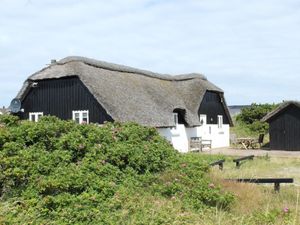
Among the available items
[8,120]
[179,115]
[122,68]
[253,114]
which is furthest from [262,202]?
[253,114]

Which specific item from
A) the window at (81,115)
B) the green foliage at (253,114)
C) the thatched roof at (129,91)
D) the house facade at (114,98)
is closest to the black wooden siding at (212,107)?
the house facade at (114,98)

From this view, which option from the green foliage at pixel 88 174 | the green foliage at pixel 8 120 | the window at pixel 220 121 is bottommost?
the green foliage at pixel 88 174

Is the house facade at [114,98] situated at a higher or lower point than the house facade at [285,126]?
higher

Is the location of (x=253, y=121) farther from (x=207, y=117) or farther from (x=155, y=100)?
(x=155, y=100)

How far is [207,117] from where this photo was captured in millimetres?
37938

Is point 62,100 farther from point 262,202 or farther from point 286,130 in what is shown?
point 262,202

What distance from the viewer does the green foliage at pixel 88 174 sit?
696 centimetres

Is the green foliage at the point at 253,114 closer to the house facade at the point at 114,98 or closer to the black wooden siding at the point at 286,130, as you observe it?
the house facade at the point at 114,98

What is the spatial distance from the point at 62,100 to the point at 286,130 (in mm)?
15595

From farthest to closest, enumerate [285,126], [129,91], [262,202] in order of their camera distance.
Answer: [285,126] < [129,91] < [262,202]

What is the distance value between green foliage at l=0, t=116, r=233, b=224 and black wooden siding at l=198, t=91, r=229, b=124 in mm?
27213

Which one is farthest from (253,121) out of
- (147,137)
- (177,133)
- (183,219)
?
(183,219)

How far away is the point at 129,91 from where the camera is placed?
30547 millimetres

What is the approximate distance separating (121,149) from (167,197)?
1390 mm
